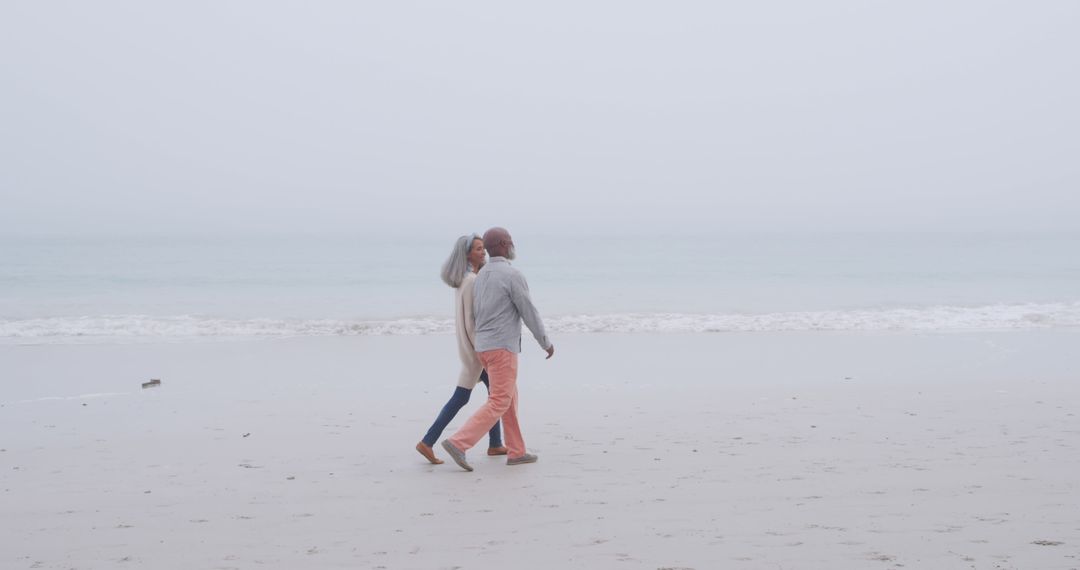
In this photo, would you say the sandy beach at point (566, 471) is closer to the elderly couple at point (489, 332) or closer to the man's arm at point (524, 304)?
the elderly couple at point (489, 332)

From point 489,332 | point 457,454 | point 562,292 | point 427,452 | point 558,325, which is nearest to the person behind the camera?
point 457,454

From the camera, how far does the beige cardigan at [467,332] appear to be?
5430 millimetres

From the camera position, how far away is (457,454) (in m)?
5.21

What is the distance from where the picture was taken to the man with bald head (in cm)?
525

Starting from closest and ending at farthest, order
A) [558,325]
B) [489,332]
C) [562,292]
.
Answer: [489,332], [558,325], [562,292]

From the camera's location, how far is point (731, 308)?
2134cm

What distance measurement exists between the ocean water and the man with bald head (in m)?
10.8

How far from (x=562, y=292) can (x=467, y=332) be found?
2197 cm

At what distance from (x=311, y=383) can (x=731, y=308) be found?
1399 centimetres

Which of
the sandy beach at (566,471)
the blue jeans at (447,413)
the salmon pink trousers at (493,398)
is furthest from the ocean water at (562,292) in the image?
the salmon pink trousers at (493,398)

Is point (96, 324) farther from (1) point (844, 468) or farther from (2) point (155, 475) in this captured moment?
(1) point (844, 468)

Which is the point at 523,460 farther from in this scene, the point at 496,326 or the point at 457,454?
the point at 496,326

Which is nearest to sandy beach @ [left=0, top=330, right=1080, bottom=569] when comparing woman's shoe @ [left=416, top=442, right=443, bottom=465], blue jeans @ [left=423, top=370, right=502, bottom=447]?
woman's shoe @ [left=416, top=442, right=443, bottom=465]

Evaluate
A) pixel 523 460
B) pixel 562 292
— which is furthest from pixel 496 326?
pixel 562 292
